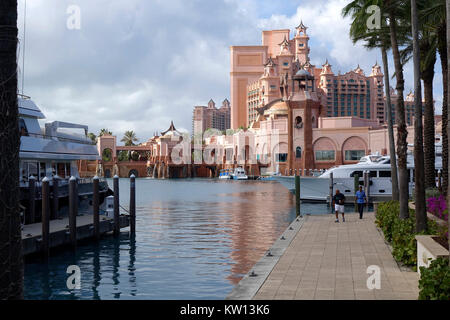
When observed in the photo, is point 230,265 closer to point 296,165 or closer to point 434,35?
point 434,35

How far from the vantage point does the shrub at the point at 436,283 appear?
299 inches

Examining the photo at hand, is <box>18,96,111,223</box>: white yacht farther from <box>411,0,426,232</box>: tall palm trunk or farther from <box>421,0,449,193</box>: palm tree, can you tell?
<box>421,0,449,193</box>: palm tree

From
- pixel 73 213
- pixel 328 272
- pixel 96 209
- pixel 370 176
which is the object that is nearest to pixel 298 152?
pixel 370 176

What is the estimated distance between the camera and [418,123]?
15.4 m

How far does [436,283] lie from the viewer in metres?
7.76

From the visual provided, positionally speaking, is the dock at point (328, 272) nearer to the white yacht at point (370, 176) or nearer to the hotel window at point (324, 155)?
the white yacht at point (370, 176)

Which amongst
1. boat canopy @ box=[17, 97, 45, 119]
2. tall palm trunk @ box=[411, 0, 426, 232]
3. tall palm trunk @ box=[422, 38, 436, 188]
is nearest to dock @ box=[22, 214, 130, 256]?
boat canopy @ box=[17, 97, 45, 119]

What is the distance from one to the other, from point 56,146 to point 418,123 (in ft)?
69.6

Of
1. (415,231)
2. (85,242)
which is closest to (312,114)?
(85,242)

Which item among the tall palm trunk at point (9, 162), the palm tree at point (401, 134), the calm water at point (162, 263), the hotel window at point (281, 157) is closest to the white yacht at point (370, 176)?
the calm water at point (162, 263)

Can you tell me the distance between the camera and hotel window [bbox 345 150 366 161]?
305 feet

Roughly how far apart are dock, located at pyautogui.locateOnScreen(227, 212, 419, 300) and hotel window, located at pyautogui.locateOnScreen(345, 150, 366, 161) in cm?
7360

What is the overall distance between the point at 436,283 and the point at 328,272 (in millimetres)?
5402

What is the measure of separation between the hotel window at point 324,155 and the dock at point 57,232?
71054 mm
